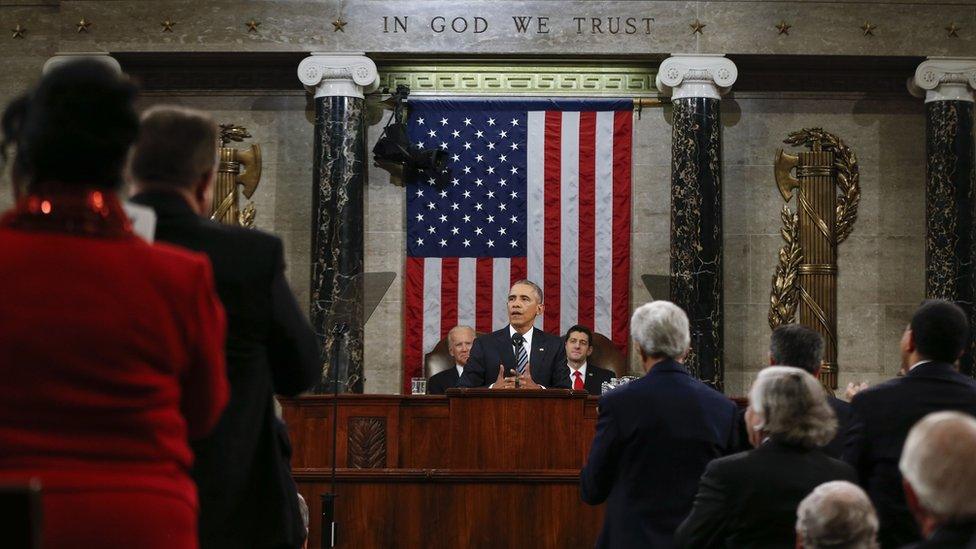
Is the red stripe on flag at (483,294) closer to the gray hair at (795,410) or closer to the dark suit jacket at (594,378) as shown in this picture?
the dark suit jacket at (594,378)

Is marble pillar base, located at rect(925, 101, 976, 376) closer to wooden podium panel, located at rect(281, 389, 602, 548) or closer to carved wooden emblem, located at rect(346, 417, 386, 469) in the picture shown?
wooden podium panel, located at rect(281, 389, 602, 548)

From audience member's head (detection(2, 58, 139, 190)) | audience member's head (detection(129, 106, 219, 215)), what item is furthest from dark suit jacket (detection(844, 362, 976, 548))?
audience member's head (detection(2, 58, 139, 190))

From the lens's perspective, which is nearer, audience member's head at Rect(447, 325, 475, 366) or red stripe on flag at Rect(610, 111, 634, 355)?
audience member's head at Rect(447, 325, 475, 366)

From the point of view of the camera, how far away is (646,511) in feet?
15.3

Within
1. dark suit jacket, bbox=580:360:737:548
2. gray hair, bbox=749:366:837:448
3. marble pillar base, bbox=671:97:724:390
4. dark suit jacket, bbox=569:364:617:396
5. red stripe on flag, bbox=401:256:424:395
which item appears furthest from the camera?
red stripe on flag, bbox=401:256:424:395

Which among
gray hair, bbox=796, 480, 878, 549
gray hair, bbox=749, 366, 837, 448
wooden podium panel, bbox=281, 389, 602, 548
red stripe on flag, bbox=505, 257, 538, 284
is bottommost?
wooden podium panel, bbox=281, 389, 602, 548

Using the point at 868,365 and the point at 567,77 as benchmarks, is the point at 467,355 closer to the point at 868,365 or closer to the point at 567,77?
the point at 567,77

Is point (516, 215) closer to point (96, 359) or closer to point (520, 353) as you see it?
point (520, 353)

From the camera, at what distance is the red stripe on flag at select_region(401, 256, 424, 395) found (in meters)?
12.4

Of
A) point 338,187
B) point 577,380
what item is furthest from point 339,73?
point 577,380

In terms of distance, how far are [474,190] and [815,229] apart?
3.44m

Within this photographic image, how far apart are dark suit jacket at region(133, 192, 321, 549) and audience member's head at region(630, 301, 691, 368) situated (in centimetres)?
216

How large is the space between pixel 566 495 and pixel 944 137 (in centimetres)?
670

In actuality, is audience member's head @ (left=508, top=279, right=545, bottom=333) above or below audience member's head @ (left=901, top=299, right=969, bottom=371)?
above
